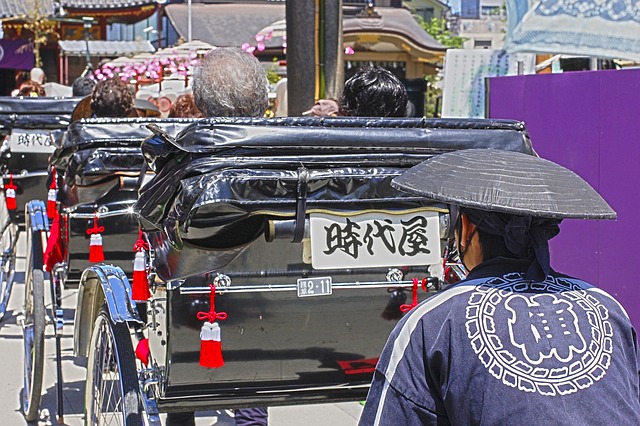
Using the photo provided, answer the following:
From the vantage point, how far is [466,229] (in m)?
1.81

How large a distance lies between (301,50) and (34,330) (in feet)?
8.15

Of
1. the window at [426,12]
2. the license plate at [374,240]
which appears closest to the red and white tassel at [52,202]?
the license plate at [374,240]

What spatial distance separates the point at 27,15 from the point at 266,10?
8410 millimetres

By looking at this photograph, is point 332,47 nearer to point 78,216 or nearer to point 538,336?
point 78,216

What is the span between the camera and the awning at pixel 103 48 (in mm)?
26500

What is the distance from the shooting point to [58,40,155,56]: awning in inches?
1043

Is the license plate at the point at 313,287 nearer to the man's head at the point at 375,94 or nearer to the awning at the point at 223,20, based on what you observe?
the man's head at the point at 375,94

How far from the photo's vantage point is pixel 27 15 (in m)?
25.8

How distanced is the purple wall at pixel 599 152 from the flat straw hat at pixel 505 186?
3.41 m

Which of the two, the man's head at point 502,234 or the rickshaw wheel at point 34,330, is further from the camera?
the rickshaw wheel at point 34,330

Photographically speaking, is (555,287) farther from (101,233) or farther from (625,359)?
(101,233)

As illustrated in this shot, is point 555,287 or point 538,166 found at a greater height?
point 538,166

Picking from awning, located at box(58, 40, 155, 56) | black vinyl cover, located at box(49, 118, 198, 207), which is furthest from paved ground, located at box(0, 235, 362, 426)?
awning, located at box(58, 40, 155, 56)

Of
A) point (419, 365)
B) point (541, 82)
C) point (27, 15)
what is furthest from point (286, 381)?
point (27, 15)
